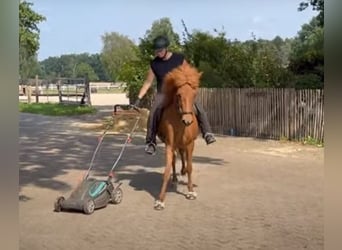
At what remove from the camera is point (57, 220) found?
4512mm

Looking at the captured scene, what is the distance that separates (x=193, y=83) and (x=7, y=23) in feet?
11.1

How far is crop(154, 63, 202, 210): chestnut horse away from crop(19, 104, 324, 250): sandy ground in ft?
1.29

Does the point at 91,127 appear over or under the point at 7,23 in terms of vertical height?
under

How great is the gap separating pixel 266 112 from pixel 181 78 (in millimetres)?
7694

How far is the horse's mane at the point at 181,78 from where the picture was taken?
477 cm

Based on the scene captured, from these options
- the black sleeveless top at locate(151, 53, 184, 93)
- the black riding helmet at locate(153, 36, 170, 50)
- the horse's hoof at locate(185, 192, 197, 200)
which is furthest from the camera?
the horse's hoof at locate(185, 192, 197, 200)

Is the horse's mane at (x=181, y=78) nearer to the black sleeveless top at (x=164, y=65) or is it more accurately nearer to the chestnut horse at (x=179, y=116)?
the chestnut horse at (x=179, y=116)

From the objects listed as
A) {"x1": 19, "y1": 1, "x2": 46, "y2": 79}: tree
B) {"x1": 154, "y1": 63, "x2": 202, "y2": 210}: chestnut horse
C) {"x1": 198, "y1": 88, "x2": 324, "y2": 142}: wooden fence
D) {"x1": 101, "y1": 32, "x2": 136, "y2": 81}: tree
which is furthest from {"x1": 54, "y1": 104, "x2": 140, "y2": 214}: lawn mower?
{"x1": 101, "y1": 32, "x2": 136, "y2": 81}: tree

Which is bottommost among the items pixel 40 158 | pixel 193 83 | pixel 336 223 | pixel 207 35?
pixel 40 158

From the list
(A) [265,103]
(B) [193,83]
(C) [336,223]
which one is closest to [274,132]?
(A) [265,103]

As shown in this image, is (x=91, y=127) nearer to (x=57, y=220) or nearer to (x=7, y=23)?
(x=57, y=220)

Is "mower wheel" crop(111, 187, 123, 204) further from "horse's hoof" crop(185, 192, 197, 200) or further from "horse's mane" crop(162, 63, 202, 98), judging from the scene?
"horse's mane" crop(162, 63, 202, 98)

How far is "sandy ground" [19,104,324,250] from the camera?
12.3 feet

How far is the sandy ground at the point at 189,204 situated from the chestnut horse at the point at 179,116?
39cm
